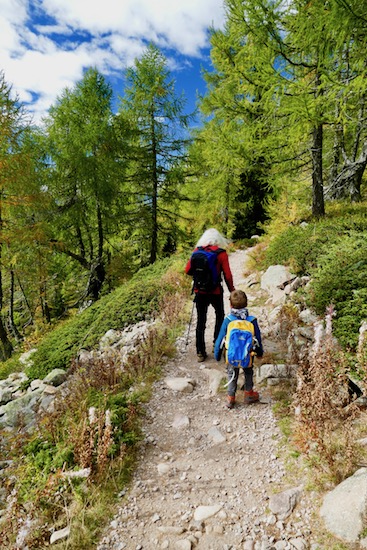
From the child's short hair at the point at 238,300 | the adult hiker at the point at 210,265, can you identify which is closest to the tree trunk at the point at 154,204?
the adult hiker at the point at 210,265

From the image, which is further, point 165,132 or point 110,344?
point 165,132

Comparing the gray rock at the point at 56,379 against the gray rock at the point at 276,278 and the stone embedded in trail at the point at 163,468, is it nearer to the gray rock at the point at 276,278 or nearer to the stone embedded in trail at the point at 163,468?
the stone embedded in trail at the point at 163,468

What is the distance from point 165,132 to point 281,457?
1470 cm

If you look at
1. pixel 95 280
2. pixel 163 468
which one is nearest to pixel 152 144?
pixel 95 280

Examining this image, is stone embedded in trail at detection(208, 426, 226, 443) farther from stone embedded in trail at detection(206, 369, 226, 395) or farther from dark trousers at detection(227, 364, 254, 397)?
stone embedded in trail at detection(206, 369, 226, 395)

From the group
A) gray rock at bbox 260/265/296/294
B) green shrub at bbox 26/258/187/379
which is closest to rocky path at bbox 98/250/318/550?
gray rock at bbox 260/265/296/294

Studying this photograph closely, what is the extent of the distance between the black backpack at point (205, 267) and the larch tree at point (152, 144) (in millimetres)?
11309

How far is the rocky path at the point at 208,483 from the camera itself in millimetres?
2576

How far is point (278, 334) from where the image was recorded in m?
5.75

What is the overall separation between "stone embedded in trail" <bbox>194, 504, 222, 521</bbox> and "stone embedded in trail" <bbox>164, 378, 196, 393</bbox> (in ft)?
6.50

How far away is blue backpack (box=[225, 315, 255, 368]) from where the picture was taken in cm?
396

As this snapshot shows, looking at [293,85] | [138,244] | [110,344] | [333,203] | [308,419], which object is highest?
[293,85]

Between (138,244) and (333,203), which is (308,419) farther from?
(138,244)

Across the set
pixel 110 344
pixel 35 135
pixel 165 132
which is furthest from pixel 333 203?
pixel 35 135
